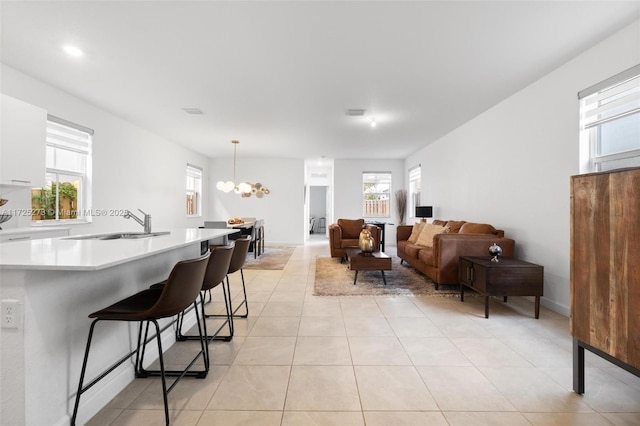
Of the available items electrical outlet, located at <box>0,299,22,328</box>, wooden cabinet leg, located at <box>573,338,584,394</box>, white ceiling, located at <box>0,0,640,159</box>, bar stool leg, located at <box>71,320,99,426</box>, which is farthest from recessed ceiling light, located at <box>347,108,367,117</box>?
electrical outlet, located at <box>0,299,22,328</box>

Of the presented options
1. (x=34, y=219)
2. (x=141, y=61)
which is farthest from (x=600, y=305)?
(x=34, y=219)

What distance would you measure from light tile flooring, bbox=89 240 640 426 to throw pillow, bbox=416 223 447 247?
2082 millimetres

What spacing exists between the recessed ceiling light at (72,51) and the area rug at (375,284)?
3.76 meters

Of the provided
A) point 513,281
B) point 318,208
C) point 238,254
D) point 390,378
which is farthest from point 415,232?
point 318,208

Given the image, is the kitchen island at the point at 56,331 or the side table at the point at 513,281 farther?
the side table at the point at 513,281

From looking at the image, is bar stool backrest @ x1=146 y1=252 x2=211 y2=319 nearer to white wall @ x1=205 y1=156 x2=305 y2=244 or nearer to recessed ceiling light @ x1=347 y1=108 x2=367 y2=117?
recessed ceiling light @ x1=347 y1=108 x2=367 y2=117

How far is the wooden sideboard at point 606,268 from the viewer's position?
1.50 meters

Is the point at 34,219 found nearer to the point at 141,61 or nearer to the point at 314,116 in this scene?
the point at 141,61

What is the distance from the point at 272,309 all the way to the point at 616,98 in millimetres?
4009

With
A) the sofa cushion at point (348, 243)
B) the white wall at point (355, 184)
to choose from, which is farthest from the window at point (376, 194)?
the sofa cushion at point (348, 243)

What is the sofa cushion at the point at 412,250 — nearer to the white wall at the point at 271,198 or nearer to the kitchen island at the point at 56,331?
the kitchen island at the point at 56,331

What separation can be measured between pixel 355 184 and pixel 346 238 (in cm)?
290

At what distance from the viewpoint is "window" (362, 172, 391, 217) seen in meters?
9.21

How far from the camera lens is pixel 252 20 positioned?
2.49 m
